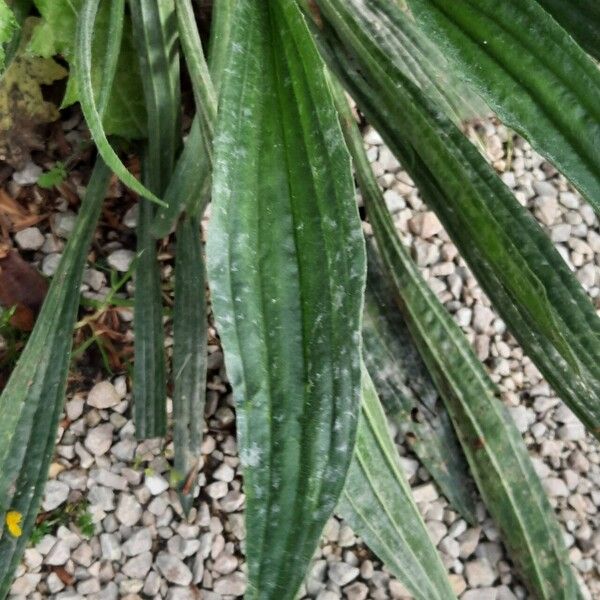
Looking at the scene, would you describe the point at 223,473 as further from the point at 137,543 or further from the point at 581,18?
the point at 581,18

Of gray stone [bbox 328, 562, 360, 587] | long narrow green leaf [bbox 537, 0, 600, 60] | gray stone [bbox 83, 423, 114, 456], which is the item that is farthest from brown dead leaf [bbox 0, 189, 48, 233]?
long narrow green leaf [bbox 537, 0, 600, 60]

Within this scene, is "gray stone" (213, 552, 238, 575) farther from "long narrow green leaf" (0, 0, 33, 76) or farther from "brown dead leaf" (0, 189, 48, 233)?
"long narrow green leaf" (0, 0, 33, 76)

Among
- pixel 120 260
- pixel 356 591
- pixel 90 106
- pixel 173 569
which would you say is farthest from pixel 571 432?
pixel 90 106

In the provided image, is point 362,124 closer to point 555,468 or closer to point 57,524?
point 555,468

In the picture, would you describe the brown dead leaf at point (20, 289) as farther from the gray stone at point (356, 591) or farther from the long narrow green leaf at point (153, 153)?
the gray stone at point (356, 591)

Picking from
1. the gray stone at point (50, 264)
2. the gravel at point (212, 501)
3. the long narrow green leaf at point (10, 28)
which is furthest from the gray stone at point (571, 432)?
the long narrow green leaf at point (10, 28)

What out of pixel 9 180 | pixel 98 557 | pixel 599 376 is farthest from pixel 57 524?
pixel 599 376

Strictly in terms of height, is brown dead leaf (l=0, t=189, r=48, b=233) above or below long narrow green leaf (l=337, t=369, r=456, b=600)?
below
